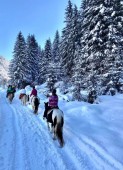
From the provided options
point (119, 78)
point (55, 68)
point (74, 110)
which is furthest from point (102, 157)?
point (55, 68)

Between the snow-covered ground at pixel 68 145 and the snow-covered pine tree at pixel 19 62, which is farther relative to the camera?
the snow-covered pine tree at pixel 19 62

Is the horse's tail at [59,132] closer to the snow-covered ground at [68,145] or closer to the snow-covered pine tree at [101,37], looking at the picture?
the snow-covered ground at [68,145]

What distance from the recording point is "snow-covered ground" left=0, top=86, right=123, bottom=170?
6.76 meters

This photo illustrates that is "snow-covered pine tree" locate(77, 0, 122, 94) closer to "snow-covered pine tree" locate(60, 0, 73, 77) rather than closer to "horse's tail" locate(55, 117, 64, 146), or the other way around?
"snow-covered pine tree" locate(60, 0, 73, 77)

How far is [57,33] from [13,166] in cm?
5952

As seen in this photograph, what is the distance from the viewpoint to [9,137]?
9555 millimetres

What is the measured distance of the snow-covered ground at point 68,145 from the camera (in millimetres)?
6758

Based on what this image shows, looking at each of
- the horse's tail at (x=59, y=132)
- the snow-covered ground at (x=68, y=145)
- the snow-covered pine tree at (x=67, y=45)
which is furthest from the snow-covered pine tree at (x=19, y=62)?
the horse's tail at (x=59, y=132)

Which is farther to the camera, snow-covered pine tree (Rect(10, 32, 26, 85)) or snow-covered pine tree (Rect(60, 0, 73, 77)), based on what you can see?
snow-covered pine tree (Rect(10, 32, 26, 85))

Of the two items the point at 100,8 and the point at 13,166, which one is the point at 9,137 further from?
the point at 100,8

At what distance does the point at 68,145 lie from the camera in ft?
28.1

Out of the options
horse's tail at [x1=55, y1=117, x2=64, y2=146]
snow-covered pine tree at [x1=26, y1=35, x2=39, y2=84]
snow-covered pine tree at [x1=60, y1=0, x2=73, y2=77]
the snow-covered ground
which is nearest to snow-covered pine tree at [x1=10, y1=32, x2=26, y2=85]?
snow-covered pine tree at [x1=26, y1=35, x2=39, y2=84]

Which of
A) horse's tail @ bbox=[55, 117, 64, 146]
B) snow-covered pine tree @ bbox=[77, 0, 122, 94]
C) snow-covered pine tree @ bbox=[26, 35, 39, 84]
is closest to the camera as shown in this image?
horse's tail @ bbox=[55, 117, 64, 146]

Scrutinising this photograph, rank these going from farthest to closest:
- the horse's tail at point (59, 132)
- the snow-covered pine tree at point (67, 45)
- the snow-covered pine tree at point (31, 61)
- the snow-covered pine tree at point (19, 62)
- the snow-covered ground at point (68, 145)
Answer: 1. the snow-covered pine tree at point (31, 61)
2. the snow-covered pine tree at point (19, 62)
3. the snow-covered pine tree at point (67, 45)
4. the horse's tail at point (59, 132)
5. the snow-covered ground at point (68, 145)
